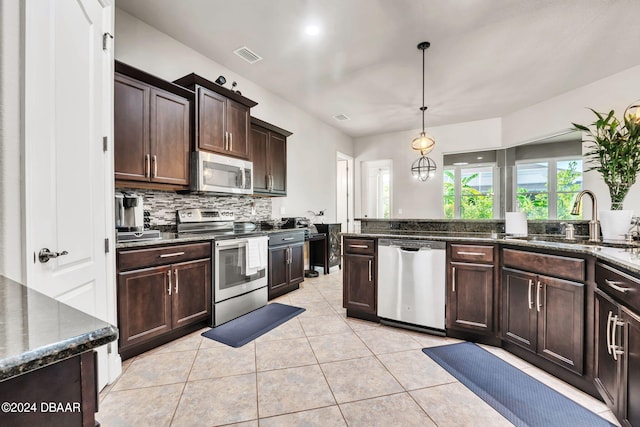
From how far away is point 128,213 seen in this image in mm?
2178

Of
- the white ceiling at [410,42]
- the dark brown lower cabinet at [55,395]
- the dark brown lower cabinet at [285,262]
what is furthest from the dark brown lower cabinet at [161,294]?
the white ceiling at [410,42]

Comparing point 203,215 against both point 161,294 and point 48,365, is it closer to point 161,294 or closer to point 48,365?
point 161,294

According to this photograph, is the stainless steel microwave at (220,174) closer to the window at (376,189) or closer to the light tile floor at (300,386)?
the light tile floor at (300,386)

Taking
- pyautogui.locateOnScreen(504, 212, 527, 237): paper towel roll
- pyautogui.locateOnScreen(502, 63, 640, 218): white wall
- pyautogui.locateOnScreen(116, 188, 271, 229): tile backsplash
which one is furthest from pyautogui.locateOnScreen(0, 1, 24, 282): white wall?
pyautogui.locateOnScreen(502, 63, 640, 218): white wall

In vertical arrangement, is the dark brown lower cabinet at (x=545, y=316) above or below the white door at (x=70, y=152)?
below

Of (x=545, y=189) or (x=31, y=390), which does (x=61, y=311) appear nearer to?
(x=31, y=390)

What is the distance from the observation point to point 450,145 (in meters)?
5.94

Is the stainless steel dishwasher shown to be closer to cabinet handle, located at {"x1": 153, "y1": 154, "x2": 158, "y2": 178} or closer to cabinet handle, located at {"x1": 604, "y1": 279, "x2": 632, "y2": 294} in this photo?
cabinet handle, located at {"x1": 604, "y1": 279, "x2": 632, "y2": 294}

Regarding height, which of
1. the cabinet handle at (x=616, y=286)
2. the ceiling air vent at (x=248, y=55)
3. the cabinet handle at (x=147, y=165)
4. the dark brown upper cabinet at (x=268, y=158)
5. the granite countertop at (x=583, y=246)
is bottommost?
the cabinet handle at (x=616, y=286)

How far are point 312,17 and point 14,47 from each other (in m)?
2.24

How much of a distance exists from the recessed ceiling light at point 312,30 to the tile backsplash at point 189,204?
2.08m

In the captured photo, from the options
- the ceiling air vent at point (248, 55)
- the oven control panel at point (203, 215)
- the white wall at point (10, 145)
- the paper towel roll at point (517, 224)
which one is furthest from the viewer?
the ceiling air vent at point (248, 55)

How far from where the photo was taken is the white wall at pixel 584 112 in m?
3.45

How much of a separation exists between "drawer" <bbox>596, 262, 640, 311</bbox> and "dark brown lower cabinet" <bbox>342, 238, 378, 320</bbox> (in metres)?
1.61
